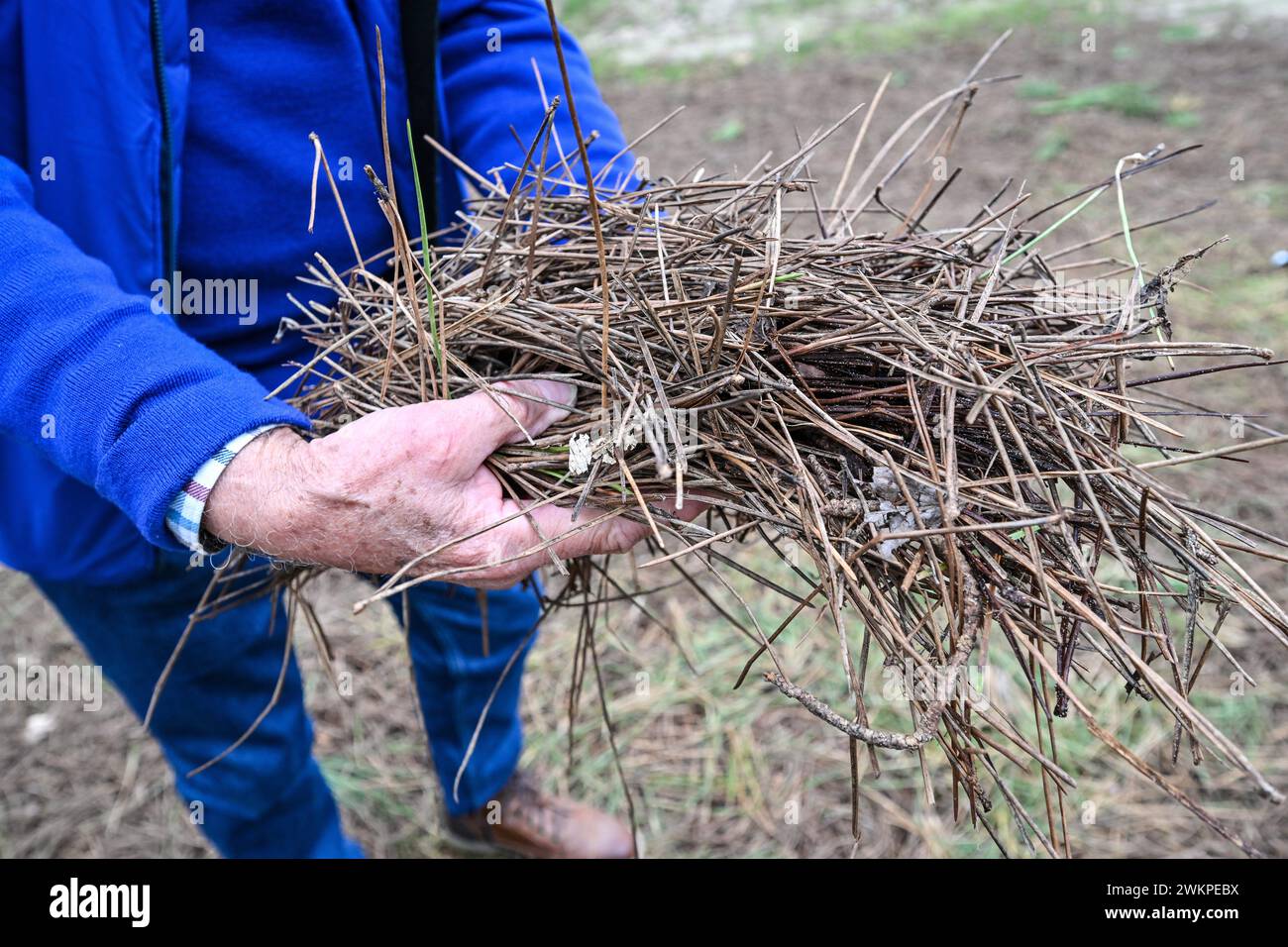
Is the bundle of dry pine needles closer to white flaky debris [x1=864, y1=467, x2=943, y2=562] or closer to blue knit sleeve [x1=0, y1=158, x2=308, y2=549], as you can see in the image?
white flaky debris [x1=864, y1=467, x2=943, y2=562]

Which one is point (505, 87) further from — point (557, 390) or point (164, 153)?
point (557, 390)

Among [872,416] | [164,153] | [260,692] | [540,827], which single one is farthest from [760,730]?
[164,153]

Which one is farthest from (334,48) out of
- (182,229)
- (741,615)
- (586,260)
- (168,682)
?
(741,615)

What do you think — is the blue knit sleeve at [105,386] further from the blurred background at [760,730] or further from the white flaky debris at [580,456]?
the blurred background at [760,730]

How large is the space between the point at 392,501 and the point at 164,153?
62cm

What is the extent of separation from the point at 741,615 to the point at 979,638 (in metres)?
1.75

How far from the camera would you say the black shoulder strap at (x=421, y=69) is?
1.31 m

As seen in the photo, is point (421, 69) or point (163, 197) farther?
point (421, 69)

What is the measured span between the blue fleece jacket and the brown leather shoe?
1.04 metres

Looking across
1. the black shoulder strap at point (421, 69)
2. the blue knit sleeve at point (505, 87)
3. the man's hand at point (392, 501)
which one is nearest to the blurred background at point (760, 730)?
the blue knit sleeve at point (505, 87)

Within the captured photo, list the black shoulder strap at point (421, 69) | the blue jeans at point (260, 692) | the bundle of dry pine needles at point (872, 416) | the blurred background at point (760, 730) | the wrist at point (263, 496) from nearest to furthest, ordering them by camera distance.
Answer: the bundle of dry pine needles at point (872, 416)
the wrist at point (263, 496)
the black shoulder strap at point (421, 69)
the blue jeans at point (260, 692)
the blurred background at point (760, 730)

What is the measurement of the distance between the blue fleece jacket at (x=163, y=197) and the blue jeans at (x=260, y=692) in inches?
4.6

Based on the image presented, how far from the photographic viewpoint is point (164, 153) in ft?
3.79
